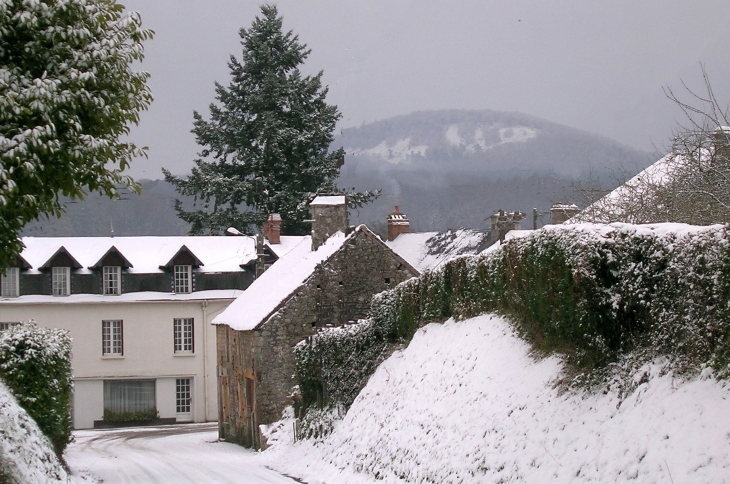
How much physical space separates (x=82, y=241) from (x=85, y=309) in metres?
3.75

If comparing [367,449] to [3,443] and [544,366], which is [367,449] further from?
[3,443]

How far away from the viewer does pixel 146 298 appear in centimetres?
3838

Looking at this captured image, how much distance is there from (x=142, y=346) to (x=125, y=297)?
2272 millimetres

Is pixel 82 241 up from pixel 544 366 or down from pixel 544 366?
up

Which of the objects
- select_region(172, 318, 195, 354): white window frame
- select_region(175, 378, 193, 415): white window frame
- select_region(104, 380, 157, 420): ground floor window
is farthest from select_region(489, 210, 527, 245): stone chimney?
select_region(104, 380, 157, 420): ground floor window

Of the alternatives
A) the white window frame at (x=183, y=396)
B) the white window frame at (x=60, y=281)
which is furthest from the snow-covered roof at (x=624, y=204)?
the white window frame at (x=60, y=281)

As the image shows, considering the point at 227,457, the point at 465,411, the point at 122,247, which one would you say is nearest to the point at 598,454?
the point at 465,411

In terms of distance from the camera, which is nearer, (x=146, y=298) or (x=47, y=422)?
(x=47, y=422)

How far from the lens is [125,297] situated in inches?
1506

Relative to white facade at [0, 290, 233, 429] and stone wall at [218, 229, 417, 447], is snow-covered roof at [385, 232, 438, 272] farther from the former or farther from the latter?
stone wall at [218, 229, 417, 447]

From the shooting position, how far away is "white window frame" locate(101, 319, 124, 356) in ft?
126

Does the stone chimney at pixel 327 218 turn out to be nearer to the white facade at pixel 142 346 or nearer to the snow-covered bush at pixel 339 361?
the snow-covered bush at pixel 339 361

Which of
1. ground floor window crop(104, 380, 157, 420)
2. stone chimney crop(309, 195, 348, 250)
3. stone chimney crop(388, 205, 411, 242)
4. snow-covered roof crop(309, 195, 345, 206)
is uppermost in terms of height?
stone chimney crop(388, 205, 411, 242)

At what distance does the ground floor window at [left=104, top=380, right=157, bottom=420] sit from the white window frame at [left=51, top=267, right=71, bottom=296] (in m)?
4.37
